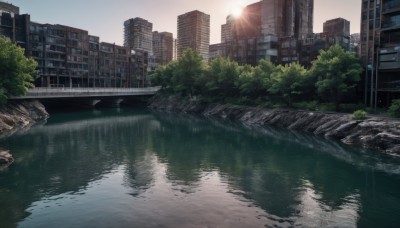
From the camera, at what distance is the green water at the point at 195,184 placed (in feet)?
71.4

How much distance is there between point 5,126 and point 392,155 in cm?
6027

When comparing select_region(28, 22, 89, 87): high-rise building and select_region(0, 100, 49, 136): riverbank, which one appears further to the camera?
select_region(28, 22, 89, 87): high-rise building

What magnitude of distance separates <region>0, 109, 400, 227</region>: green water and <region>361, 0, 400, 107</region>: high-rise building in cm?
2320

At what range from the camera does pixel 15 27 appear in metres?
119

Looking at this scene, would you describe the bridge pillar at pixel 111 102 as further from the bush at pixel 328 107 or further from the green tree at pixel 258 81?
the bush at pixel 328 107

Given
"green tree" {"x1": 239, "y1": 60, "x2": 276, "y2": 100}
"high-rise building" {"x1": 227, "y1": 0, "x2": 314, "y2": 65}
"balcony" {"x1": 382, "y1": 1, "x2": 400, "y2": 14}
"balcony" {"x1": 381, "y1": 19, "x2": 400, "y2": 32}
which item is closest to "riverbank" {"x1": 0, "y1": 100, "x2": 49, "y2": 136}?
"green tree" {"x1": 239, "y1": 60, "x2": 276, "y2": 100}

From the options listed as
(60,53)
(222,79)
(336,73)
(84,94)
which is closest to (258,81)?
(222,79)

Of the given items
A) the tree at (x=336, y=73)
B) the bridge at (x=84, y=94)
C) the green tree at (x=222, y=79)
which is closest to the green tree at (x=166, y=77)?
the bridge at (x=84, y=94)

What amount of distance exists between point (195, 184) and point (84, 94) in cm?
7729

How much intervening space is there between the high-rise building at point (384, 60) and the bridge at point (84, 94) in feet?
244

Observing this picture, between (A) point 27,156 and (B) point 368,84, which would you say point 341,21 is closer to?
(B) point 368,84

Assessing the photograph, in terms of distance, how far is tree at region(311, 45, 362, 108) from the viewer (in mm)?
63322

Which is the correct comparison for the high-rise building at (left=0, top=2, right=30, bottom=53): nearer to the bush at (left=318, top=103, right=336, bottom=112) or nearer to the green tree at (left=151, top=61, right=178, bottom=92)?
the green tree at (left=151, top=61, right=178, bottom=92)

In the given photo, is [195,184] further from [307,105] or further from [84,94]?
[84,94]
